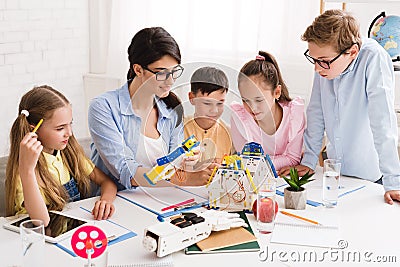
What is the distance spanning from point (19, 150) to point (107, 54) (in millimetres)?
2131

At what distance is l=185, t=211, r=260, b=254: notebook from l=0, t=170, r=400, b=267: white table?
2 centimetres

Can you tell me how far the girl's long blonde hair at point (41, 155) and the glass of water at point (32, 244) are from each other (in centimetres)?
37

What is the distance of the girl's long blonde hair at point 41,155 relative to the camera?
1.76m

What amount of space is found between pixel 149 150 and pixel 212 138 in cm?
21

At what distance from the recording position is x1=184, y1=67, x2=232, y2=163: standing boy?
1.67m

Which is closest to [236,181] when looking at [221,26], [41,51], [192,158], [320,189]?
[192,158]

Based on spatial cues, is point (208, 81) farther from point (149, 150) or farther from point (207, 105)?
point (149, 150)

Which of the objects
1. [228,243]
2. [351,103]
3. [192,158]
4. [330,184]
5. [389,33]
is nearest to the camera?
[228,243]

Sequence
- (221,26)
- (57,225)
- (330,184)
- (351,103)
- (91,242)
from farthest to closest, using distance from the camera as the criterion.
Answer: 1. (221,26)
2. (351,103)
3. (330,184)
4. (57,225)
5. (91,242)

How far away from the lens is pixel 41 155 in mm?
1813

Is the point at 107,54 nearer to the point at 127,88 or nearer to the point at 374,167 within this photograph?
the point at 127,88

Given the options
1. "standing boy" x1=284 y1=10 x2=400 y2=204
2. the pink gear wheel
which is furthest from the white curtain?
the pink gear wheel

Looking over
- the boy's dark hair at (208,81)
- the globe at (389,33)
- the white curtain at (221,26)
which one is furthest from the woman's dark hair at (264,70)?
the white curtain at (221,26)

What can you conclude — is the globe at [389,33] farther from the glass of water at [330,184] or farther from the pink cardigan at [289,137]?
the glass of water at [330,184]
